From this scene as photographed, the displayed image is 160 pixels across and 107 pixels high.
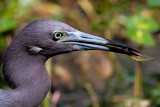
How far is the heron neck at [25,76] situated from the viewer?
298cm

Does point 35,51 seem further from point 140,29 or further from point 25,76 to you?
point 140,29

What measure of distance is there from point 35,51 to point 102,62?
9.44ft

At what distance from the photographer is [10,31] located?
196 inches

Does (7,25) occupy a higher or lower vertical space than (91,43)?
higher

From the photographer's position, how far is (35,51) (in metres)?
2.98

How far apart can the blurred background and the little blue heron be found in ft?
3.94

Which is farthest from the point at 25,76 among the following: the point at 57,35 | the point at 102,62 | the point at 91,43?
the point at 102,62

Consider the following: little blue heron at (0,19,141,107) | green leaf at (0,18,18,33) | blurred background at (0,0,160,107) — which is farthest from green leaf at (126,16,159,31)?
little blue heron at (0,19,141,107)

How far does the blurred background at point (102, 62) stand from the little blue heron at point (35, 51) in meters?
1.20

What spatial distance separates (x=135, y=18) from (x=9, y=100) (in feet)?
6.97

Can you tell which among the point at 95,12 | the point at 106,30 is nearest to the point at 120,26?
the point at 95,12

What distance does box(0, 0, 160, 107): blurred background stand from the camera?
15.1 ft

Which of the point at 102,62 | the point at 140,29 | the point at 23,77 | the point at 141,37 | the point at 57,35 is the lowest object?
the point at 23,77

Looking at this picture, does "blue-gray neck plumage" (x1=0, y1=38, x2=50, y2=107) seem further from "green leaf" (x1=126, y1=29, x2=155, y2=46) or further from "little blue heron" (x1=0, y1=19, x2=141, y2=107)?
"green leaf" (x1=126, y1=29, x2=155, y2=46)
